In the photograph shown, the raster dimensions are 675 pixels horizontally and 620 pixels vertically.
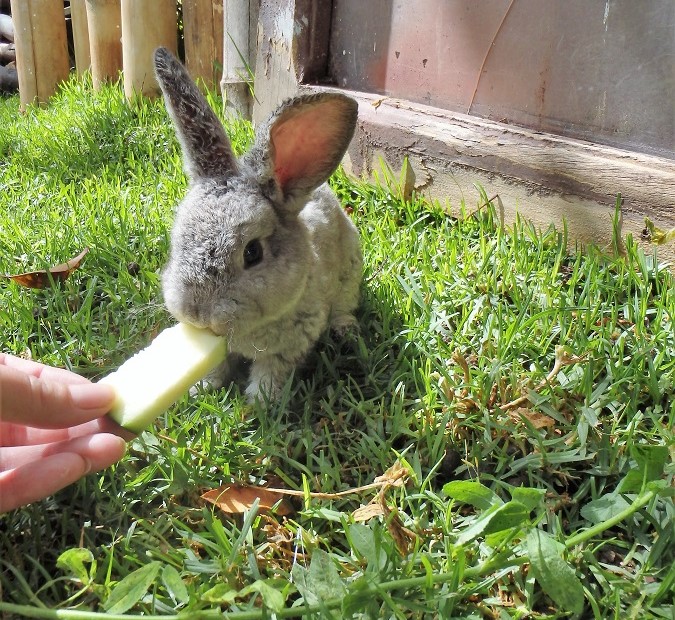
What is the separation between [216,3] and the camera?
496 cm

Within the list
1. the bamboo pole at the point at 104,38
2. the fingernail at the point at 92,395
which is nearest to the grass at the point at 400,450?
the fingernail at the point at 92,395

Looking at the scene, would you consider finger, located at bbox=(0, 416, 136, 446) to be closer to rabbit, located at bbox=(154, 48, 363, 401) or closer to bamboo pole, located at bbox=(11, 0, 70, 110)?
rabbit, located at bbox=(154, 48, 363, 401)

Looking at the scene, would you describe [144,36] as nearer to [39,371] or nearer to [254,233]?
[254,233]

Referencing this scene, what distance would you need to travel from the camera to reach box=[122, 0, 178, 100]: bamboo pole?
4.77 m

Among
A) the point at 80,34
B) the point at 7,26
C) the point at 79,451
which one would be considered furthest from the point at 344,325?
the point at 7,26

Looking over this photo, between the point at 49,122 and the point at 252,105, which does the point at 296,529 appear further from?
the point at 49,122

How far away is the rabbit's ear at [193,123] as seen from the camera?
7.72 feet

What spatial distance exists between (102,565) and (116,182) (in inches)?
110

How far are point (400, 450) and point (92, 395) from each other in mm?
971

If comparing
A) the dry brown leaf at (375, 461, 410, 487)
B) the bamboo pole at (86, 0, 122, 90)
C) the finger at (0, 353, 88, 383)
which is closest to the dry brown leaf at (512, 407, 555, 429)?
the dry brown leaf at (375, 461, 410, 487)

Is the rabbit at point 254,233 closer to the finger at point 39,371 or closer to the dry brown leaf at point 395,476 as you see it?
the finger at point 39,371

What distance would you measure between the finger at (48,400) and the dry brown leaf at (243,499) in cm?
41

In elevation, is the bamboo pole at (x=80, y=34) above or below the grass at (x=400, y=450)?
above

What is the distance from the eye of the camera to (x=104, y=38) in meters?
5.31
